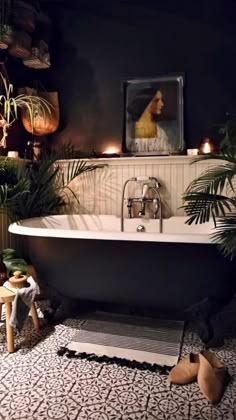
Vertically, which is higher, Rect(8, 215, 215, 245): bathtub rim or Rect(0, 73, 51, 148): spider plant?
Rect(0, 73, 51, 148): spider plant

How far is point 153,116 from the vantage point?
326 centimetres

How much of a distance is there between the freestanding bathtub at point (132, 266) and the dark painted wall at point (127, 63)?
1533 millimetres

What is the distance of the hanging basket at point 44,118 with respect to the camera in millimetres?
3213

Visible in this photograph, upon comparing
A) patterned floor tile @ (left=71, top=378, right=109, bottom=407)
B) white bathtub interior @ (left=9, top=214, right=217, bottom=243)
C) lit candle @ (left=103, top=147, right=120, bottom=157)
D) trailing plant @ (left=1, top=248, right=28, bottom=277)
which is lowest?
patterned floor tile @ (left=71, top=378, right=109, bottom=407)

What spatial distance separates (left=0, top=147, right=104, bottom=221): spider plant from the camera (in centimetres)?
259

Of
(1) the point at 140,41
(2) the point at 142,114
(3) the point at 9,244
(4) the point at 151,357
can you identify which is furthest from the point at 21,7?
(4) the point at 151,357

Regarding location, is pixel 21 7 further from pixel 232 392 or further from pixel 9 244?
pixel 232 392

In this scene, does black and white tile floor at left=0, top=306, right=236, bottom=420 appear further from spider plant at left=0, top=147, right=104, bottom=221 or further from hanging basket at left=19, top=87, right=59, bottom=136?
hanging basket at left=19, top=87, right=59, bottom=136

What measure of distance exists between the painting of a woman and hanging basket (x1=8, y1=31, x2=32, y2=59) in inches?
40.1

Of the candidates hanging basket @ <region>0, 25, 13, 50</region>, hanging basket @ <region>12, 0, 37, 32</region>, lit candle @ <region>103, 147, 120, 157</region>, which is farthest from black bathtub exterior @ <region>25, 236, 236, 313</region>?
hanging basket @ <region>12, 0, 37, 32</region>

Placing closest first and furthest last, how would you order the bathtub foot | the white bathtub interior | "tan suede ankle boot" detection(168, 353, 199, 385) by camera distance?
"tan suede ankle boot" detection(168, 353, 199, 385) < the white bathtub interior < the bathtub foot

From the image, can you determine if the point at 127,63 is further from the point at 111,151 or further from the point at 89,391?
the point at 89,391

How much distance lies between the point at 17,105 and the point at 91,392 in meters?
2.23

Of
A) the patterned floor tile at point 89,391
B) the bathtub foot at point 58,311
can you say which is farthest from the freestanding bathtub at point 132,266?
the patterned floor tile at point 89,391
